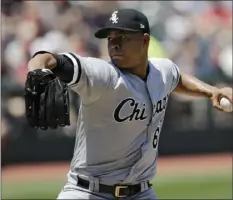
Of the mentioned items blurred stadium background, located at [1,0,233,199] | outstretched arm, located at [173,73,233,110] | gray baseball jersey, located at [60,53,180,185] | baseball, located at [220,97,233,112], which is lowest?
gray baseball jersey, located at [60,53,180,185]

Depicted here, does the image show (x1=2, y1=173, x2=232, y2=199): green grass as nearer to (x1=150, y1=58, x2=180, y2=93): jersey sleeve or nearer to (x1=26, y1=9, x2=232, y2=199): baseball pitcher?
(x1=150, y1=58, x2=180, y2=93): jersey sleeve

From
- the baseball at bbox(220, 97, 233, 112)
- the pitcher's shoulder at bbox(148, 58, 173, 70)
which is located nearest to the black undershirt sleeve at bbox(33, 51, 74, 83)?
the pitcher's shoulder at bbox(148, 58, 173, 70)

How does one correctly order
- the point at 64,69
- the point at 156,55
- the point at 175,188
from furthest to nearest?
the point at 156,55, the point at 175,188, the point at 64,69

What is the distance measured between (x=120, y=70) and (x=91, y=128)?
0.40 m

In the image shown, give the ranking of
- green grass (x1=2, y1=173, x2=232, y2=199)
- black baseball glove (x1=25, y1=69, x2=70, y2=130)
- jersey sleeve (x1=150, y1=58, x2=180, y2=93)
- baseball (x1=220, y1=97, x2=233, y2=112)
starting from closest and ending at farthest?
black baseball glove (x1=25, y1=69, x2=70, y2=130)
baseball (x1=220, y1=97, x2=233, y2=112)
jersey sleeve (x1=150, y1=58, x2=180, y2=93)
green grass (x1=2, y1=173, x2=232, y2=199)

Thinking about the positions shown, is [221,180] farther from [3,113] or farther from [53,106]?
[53,106]

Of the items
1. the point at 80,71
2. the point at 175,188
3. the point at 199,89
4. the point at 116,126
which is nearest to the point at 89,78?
the point at 80,71

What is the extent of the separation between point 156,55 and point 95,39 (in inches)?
70.3

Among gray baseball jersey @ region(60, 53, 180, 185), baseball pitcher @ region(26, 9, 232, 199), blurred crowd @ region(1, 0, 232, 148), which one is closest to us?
baseball pitcher @ region(26, 9, 232, 199)

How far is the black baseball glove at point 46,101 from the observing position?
3.82 m

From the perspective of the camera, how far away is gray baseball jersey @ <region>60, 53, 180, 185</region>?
166 inches

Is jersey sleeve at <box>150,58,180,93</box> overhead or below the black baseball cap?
below

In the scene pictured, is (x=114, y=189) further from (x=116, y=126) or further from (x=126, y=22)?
(x=126, y=22)

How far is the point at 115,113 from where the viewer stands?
14.1 ft
